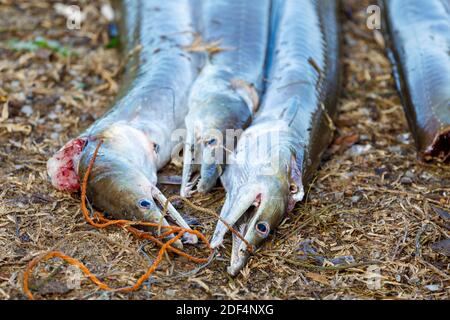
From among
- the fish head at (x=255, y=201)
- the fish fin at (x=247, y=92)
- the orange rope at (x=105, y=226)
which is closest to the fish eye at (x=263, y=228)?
the fish head at (x=255, y=201)

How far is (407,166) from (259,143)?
3.90 ft

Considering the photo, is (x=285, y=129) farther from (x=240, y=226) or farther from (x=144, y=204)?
(x=144, y=204)

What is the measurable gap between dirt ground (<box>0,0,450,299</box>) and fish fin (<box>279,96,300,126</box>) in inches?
17.3

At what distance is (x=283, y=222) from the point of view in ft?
13.1

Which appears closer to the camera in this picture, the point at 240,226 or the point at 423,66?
the point at 240,226

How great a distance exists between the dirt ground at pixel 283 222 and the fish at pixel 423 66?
0.46 ft

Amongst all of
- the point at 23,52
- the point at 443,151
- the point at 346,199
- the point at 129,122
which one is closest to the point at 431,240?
the point at 346,199

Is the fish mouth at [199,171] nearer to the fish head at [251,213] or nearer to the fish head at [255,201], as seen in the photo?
the fish head at [255,201]

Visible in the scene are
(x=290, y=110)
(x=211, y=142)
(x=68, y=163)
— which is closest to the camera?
→ (x=68, y=163)

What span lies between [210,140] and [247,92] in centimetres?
66

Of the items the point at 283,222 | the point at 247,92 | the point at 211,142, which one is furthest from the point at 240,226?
the point at 247,92

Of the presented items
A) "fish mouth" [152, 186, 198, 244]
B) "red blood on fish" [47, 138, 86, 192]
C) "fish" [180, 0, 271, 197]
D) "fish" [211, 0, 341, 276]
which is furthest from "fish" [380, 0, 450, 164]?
"red blood on fish" [47, 138, 86, 192]

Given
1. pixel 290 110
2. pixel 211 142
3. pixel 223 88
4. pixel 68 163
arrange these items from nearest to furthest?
pixel 68 163
pixel 211 142
pixel 290 110
pixel 223 88
